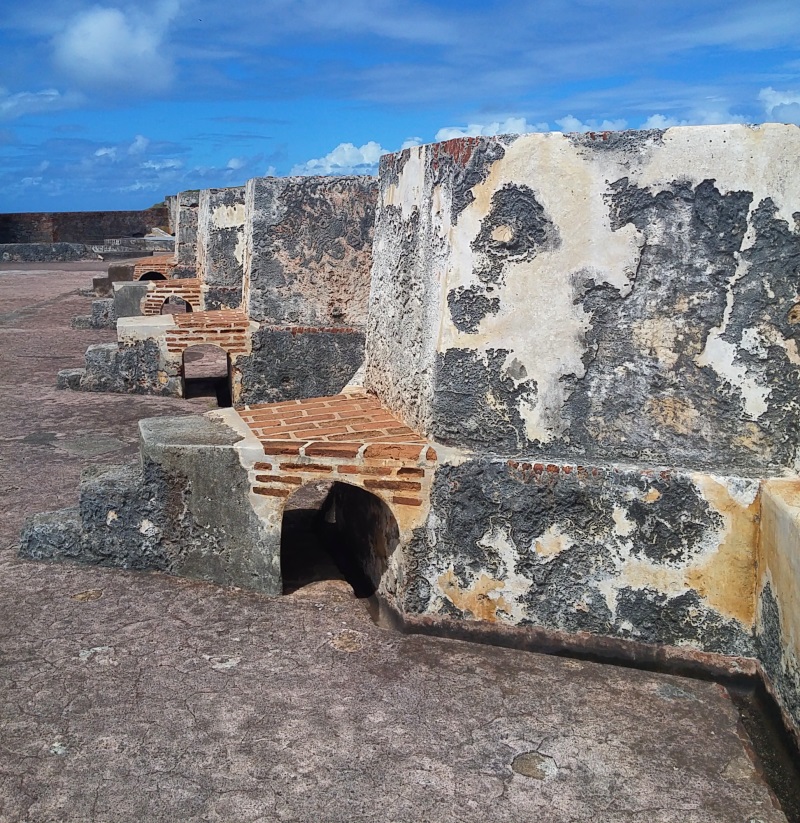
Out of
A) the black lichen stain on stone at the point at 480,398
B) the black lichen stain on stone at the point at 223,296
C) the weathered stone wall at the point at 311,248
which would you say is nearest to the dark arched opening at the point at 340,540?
the black lichen stain on stone at the point at 480,398

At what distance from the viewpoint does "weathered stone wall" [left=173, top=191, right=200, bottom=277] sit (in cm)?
1466

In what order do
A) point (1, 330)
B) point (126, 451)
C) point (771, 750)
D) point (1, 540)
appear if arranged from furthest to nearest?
point (1, 330)
point (126, 451)
point (1, 540)
point (771, 750)

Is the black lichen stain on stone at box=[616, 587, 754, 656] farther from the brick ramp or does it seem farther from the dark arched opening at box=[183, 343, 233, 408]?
the dark arched opening at box=[183, 343, 233, 408]

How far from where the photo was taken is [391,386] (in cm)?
452

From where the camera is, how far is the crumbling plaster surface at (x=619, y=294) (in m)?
3.37

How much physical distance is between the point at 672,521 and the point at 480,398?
93cm

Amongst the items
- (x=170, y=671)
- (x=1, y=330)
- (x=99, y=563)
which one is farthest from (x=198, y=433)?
(x=1, y=330)

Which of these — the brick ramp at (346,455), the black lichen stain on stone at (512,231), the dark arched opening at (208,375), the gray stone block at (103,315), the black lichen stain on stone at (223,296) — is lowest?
the dark arched opening at (208,375)

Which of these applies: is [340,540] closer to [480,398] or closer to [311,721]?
[480,398]

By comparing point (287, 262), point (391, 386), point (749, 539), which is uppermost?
point (287, 262)

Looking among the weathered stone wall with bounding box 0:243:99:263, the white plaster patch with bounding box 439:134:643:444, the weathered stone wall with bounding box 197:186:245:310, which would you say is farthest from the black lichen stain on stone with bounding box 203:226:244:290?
the weathered stone wall with bounding box 0:243:99:263

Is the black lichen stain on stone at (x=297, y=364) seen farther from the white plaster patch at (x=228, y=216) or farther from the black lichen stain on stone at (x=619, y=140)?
the black lichen stain on stone at (x=619, y=140)

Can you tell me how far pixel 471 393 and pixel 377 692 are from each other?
128cm

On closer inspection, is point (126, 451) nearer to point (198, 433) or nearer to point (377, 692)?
point (198, 433)
